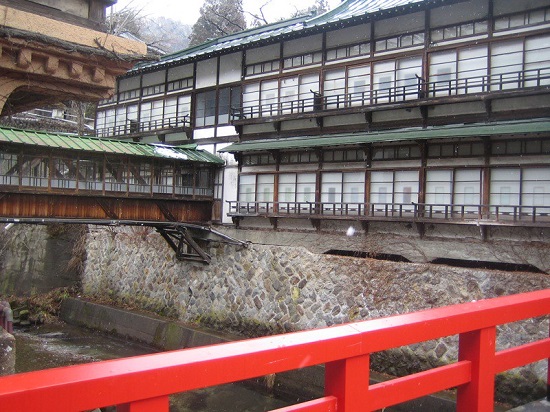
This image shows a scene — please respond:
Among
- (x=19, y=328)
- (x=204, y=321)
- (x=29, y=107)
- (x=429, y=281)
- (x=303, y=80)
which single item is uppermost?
(x=303, y=80)

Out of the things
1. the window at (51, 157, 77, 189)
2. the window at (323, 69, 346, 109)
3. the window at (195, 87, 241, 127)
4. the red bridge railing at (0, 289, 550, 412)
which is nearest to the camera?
the red bridge railing at (0, 289, 550, 412)

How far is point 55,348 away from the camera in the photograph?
60.7 ft

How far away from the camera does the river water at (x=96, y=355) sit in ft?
43.1

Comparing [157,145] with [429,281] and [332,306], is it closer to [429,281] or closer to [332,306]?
[332,306]

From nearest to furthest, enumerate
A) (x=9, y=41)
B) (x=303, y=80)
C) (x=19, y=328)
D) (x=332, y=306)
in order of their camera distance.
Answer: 1. (x=9, y=41)
2. (x=332, y=306)
3. (x=303, y=80)
4. (x=19, y=328)

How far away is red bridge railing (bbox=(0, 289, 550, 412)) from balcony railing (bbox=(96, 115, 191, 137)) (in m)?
18.3

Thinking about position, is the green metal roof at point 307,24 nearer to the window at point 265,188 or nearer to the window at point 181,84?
the window at point 181,84

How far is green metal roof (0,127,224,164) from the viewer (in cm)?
1371

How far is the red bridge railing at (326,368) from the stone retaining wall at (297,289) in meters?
8.22

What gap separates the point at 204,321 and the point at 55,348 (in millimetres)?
6234

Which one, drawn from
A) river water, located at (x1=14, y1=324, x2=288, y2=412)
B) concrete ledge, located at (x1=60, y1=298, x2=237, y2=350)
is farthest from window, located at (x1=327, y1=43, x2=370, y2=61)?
river water, located at (x1=14, y1=324, x2=288, y2=412)

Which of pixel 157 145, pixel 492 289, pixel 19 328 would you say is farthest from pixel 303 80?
pixel 19 328

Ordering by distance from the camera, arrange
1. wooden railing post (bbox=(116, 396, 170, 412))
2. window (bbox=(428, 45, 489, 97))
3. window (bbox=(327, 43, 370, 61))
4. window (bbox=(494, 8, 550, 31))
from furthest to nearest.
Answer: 1. window (bbox=(327, 43, 370, 61))
2. window (bbox=(428, 45, 489, 97))
3. window (bbox=(494, 8, 550, 31))
4. wooden railing post (bbox=(116, 396, 170, 412))

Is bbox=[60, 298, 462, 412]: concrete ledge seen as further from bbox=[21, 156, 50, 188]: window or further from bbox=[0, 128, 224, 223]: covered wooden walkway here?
bbox=[21, 156, 50, 188]: window
